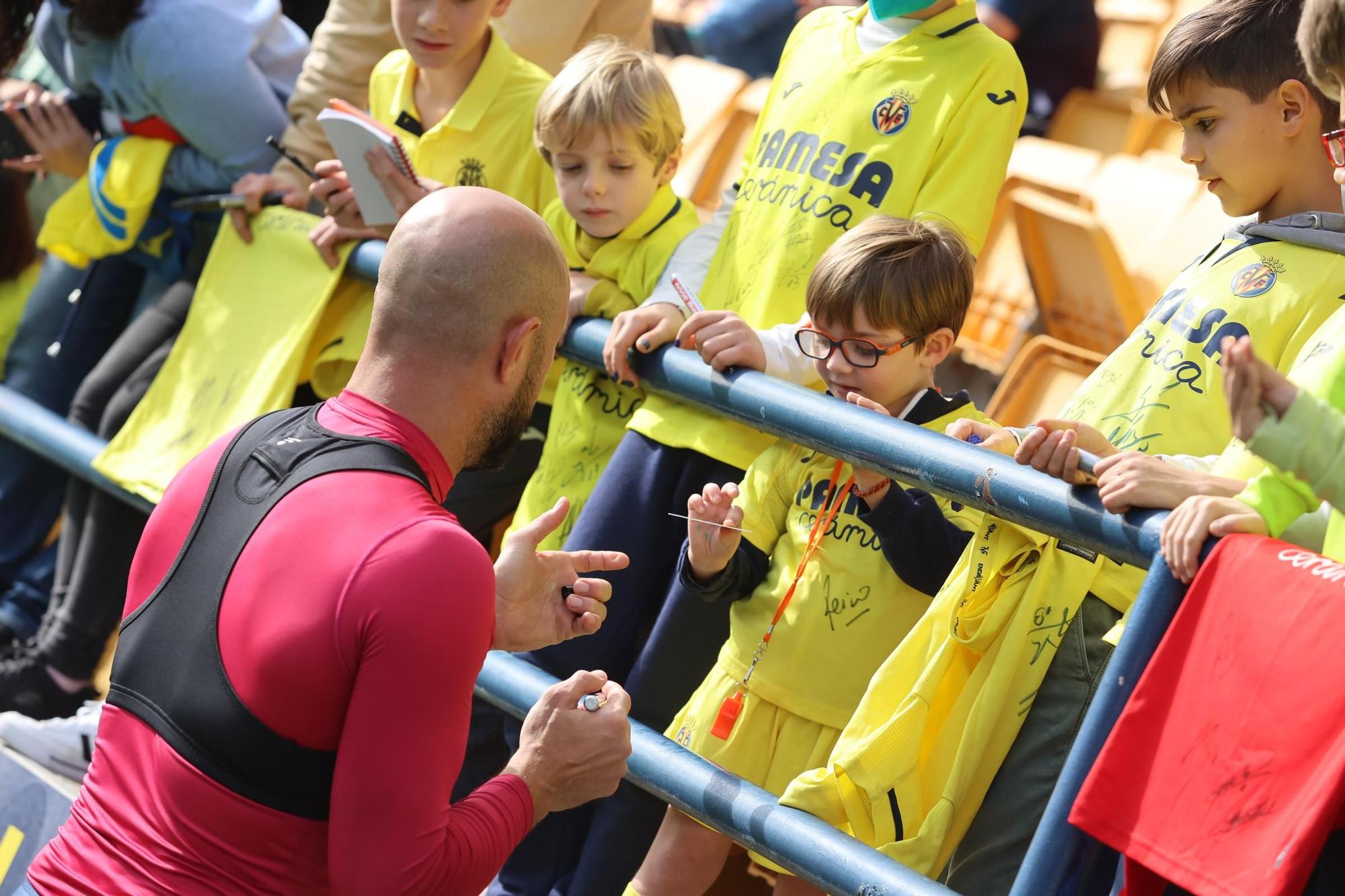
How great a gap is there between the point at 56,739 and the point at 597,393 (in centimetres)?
150

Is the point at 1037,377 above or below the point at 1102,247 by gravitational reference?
below

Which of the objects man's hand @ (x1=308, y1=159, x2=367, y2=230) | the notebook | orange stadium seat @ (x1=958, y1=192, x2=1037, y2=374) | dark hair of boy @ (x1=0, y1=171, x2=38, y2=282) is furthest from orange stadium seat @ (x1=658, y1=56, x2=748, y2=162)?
the notebook

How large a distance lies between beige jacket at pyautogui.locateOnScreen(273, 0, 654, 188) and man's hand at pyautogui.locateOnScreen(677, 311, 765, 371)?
4.75ft

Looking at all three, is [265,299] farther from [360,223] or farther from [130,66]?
[130,66]

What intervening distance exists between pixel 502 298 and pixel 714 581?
24.6 inches

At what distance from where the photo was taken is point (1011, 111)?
2.52 metres

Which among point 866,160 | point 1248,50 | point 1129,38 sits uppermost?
point 1129,38

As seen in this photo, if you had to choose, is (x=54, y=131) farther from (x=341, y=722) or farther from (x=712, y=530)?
(x=341, y=722)

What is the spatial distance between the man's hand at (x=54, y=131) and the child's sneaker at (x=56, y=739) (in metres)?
1.48

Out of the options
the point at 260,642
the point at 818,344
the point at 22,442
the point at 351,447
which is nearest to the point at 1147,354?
the point at 818,344

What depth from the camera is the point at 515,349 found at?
5.90ft

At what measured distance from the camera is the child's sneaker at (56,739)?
126 inches

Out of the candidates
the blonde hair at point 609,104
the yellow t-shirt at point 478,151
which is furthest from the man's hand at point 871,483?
the yellow t-shirt at point 478,151

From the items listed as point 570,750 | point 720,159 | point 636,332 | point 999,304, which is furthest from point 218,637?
point 720,159
